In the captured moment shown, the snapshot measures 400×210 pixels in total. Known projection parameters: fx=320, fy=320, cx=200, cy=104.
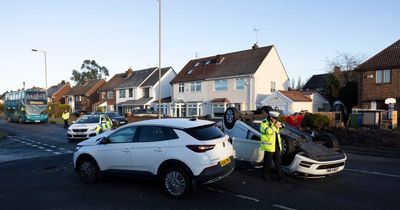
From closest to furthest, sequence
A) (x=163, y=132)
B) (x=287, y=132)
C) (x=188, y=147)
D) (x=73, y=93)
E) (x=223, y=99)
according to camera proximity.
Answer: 1. (x=188, y=147)
2. (x=163, y=132)
3. (x=287, y=132)
4. (x=223, y=99)
5. (x=73, y=93)

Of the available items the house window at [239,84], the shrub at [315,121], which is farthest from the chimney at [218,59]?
the shrub at [315,121]

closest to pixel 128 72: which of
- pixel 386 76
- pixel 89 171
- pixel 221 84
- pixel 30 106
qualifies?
pixel 221 84

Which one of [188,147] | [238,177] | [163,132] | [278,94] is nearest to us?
[188,147]

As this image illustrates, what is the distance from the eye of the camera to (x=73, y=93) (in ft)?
234

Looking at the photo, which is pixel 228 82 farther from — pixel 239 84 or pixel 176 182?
pixel 176 182

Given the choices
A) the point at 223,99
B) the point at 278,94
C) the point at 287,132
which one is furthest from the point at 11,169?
the point at 223,99

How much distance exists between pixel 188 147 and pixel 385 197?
3854 millimetres

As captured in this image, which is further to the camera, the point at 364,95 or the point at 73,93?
the point at 73,93

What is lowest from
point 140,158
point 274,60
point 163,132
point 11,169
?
point 11,169

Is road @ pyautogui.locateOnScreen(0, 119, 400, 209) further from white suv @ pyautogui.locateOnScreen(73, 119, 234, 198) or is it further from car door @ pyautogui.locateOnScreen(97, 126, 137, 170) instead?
car door @ pyautogui.locateOnScreen(97, 126, 137, 170)

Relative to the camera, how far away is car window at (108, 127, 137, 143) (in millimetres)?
6805

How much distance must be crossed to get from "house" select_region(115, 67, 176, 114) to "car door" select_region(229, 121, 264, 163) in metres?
39.0

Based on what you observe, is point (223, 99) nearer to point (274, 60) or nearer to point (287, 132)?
point (274, 60)

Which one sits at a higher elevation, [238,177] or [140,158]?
[140,158]
